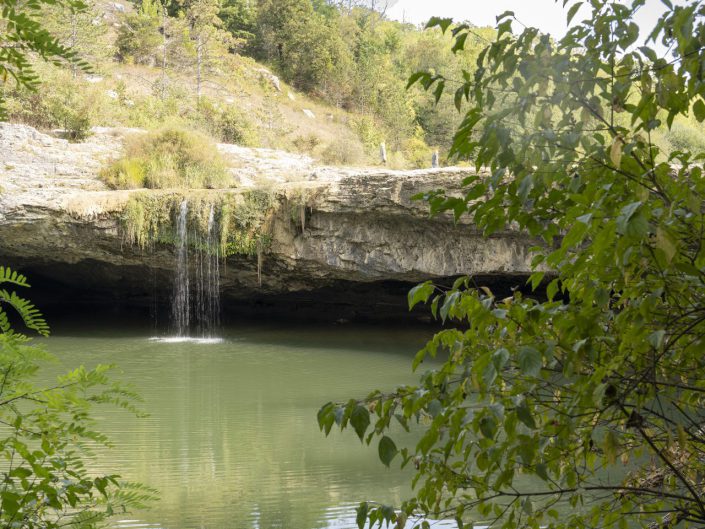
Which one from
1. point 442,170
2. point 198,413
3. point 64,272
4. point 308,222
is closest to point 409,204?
point 442,170

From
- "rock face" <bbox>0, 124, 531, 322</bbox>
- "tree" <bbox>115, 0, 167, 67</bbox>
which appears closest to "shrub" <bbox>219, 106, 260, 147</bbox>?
"rock face" <bbox>0, 124, 531, 322</bbox>

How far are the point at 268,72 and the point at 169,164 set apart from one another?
57.2ft

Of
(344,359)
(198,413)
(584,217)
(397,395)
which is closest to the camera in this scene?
(584,217)

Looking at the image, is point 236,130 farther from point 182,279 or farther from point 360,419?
point 360,419

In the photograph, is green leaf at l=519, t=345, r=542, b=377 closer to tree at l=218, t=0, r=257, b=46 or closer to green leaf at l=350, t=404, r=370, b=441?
green leaf at l=350, t=404, r=370, b=441

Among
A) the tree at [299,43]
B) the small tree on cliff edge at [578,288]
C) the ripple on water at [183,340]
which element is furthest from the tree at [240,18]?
the small tree on cliff edge at [578,288]

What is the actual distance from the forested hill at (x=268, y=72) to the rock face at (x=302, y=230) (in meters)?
6.89

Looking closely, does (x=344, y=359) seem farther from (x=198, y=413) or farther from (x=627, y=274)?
(x=627, y=274)

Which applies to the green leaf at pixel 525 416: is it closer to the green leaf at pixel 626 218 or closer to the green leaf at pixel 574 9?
the green leaf at pixel 626 218

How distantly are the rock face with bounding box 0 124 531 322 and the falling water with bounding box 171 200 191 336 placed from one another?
0.30 metres

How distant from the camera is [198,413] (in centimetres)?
804

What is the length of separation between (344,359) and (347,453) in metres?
4.56

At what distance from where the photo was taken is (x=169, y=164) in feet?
46.8

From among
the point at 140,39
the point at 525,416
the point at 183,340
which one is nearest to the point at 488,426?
the point at 525,416
